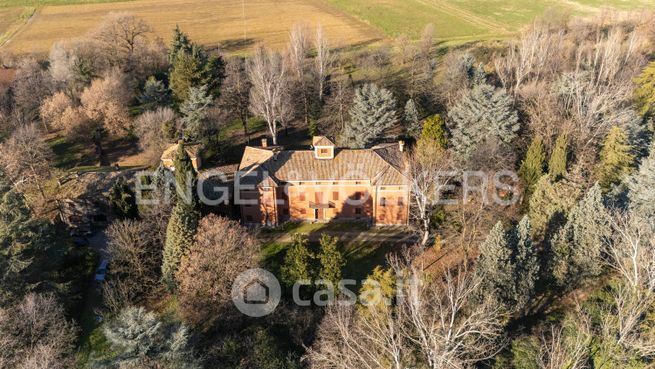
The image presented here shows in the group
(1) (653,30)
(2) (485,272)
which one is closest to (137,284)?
(2) (485,272)

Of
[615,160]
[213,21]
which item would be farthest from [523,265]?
[213,21]

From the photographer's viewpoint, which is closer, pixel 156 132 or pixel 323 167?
pixel 323 167

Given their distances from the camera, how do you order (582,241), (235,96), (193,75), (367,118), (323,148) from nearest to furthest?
A: (582,241), (323,148), (367,118), (193,75), (235,96)

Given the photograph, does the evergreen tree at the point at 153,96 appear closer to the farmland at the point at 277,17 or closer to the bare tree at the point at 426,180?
the farmland at the point at 277,17

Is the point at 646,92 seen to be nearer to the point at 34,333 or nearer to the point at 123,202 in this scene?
the point at 123,202

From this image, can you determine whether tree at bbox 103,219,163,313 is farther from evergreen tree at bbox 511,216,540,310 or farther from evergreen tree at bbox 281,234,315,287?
evergreen tree at bbox 511,216,540,310
